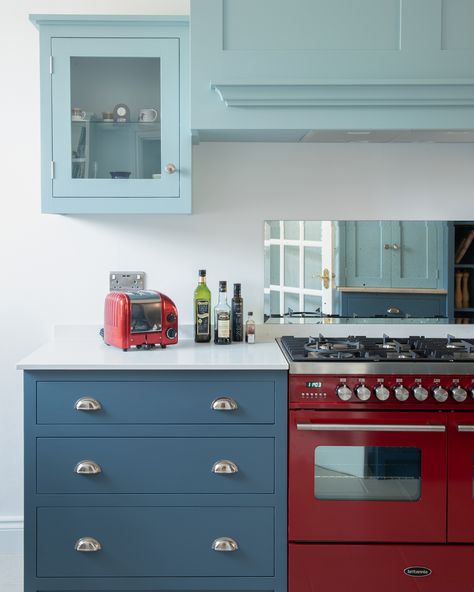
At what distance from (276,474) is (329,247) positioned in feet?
3.31

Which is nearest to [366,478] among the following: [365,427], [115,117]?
[365,427]

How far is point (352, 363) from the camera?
2283 mm

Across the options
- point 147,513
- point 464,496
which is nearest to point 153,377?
point 147,513

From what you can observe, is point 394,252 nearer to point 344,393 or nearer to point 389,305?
point 389,305

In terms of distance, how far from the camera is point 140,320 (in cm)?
252

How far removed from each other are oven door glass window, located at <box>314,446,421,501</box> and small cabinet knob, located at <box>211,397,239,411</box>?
1.01 ft

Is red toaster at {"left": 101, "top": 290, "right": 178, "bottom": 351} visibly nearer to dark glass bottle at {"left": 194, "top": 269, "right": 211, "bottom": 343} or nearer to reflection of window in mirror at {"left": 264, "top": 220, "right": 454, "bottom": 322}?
dark glass bottle at {"left": 194, "top": 269, "right": 211, "bottom": 343}

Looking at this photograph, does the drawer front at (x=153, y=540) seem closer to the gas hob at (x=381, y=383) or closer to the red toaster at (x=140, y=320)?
the gas hob at (x=381, y=383)

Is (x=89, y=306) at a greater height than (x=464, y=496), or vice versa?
(x=89, y=306)

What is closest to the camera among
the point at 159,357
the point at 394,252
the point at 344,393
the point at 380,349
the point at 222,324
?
the point at 344,393

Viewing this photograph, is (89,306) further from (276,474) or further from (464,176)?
(464,176)

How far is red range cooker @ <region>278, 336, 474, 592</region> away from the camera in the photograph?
7.48 ft

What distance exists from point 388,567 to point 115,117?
6.00 ft

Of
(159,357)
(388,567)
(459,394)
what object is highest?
(159,357)
